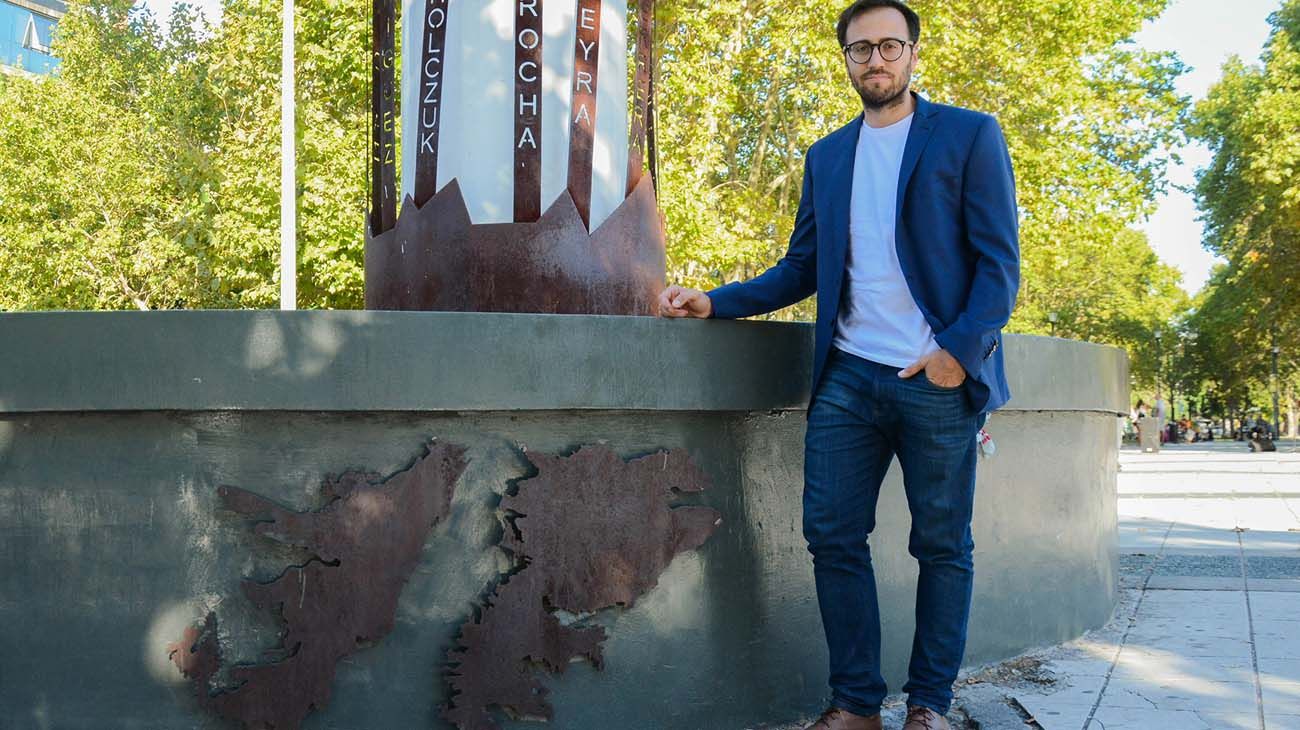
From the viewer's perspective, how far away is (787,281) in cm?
378

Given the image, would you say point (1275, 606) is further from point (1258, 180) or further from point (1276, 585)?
point (1258, 180)

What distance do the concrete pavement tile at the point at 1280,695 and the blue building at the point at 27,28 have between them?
84.8 meters

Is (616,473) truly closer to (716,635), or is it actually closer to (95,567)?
(716,635)

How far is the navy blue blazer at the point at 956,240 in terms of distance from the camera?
3.27 meters

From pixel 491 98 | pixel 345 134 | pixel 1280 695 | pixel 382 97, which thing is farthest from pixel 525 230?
pixel 345 134

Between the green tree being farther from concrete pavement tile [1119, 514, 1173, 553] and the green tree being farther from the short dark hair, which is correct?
the short dark hair

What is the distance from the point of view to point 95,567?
10.5 ft

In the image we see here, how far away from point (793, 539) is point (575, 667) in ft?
2.76

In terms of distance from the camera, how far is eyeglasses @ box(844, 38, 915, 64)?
11.2 feet

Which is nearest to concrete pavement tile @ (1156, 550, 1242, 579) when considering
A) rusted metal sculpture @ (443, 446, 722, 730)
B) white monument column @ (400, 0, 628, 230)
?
white monument column @ (400, 0, 628, 230)

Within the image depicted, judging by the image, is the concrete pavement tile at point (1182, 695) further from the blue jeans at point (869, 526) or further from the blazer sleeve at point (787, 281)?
the blazer sleeve at point (787, 281)

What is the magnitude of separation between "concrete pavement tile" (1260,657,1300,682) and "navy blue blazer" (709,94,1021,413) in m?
1.59

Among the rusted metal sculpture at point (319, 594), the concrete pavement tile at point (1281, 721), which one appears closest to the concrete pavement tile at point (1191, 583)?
the concrete pavement tile at point (1281, 721)

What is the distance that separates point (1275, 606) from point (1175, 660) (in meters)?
1.35
